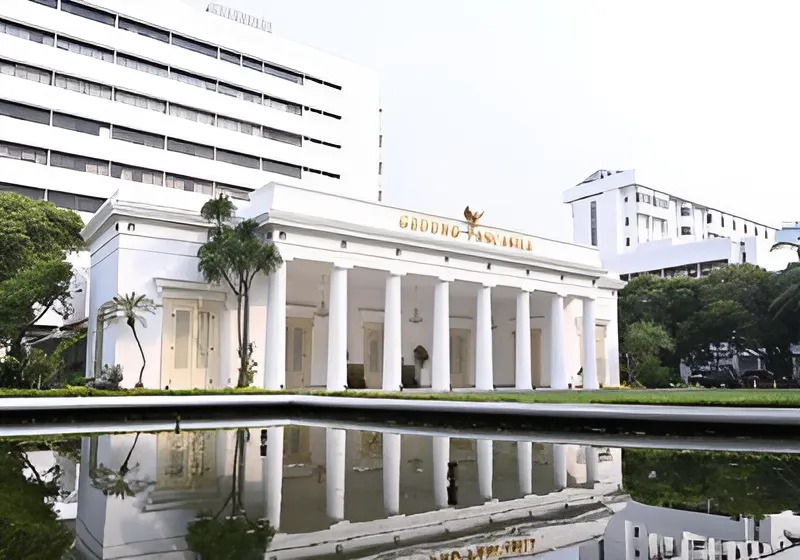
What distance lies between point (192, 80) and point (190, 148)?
14.3ft

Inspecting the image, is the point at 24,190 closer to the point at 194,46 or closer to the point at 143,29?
the point at 143,29

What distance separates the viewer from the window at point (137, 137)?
41.4 meters

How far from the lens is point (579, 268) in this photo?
29516 mm

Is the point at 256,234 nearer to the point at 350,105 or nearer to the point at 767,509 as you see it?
the point at 767,509

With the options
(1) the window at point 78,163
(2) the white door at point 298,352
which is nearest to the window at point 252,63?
(1) the window at point 78,163

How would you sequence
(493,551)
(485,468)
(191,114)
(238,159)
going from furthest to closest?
(238,159), (191,114), (485,468), (493,551)

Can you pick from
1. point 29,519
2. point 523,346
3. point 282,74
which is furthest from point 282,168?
point 29,519

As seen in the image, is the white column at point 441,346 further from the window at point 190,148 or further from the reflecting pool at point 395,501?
the window at point 190,148

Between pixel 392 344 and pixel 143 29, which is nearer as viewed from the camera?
pixel 392 344

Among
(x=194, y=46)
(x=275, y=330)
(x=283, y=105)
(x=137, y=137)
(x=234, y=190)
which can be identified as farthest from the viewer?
(x=283, y=105)

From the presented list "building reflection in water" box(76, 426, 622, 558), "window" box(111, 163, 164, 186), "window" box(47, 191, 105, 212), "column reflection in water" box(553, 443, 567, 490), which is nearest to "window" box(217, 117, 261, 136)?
"window" box(111, 163, 164, 186)

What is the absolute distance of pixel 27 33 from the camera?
38.6 metres

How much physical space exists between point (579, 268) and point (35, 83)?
1154 inches

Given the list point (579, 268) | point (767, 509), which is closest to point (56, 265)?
point (579, 268)
